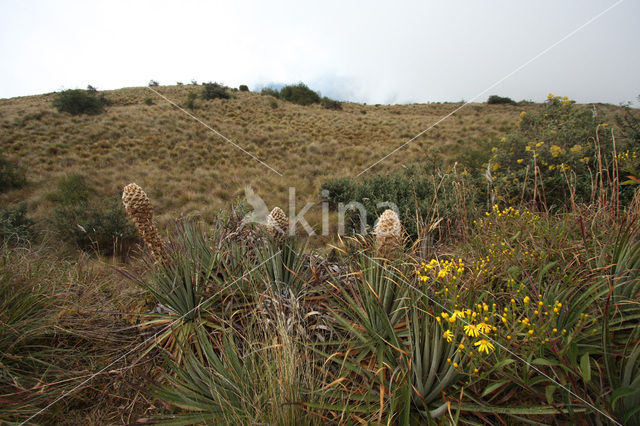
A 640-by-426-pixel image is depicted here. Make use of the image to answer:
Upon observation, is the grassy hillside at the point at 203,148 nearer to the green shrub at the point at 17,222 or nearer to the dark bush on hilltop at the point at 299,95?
the green shrub at the point at 17,222

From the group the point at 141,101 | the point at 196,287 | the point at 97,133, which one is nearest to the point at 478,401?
the point at 196,287

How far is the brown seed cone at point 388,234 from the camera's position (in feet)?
7.63

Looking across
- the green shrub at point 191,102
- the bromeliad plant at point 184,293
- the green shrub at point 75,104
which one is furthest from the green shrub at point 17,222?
the green shrub at point 191,102

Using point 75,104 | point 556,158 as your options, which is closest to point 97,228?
point 556,158

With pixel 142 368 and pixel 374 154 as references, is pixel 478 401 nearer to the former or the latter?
pixel 142 368

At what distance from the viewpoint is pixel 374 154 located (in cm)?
1645

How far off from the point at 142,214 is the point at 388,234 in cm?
219

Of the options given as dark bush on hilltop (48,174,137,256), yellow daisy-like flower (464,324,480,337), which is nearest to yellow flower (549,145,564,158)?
yellow daisy-like flower (464,324,480,337)

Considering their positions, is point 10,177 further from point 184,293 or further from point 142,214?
point 184,293

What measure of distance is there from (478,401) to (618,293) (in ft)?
4.24

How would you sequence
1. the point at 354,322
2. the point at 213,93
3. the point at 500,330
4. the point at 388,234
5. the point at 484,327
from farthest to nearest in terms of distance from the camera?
the point at 213,93, the point at 388,234, the point at 354,322, the point at 500,330, the point at 484,327

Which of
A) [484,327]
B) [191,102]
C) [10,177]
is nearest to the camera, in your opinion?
[484,327]

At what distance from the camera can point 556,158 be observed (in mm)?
5938

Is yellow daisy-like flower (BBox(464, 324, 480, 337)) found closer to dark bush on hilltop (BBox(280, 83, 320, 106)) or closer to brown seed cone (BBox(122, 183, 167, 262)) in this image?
brown seed cone (BBox(122, 183, 167, 262))
